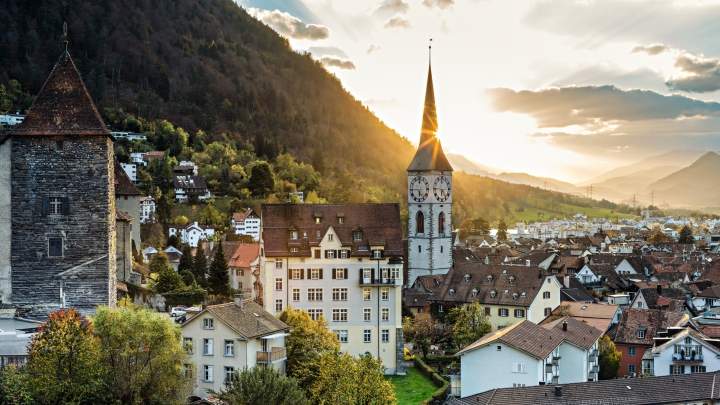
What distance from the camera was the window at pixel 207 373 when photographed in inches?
1854

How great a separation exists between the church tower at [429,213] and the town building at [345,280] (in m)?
29.6

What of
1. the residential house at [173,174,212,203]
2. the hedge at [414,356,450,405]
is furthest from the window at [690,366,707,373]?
the residential house at [173,174,212,203]

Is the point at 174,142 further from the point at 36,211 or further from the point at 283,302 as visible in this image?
the point at 36,211

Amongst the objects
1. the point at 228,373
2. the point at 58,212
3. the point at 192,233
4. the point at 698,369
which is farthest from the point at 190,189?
the point at 58,212

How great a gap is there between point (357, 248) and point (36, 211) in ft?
84.7

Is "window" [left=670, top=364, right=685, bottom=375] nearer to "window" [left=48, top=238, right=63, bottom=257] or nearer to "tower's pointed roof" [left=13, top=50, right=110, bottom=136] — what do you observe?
"tower's pointed roof" [left=13, top=50, right=110, bottom=136]

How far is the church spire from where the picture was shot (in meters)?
95.7

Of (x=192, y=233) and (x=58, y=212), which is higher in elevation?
(x=58, y=212)

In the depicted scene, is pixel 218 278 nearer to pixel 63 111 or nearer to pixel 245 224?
pixel 63 111

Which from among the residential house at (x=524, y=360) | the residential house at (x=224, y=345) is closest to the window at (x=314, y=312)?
the residential house at (x=524, y=360)

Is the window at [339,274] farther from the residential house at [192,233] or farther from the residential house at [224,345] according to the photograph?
the residential house at [192,233]

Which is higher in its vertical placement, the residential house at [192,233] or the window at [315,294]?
the residential house at [192,233]

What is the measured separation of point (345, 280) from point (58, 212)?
979 inches

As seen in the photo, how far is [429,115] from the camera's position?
324 ft
